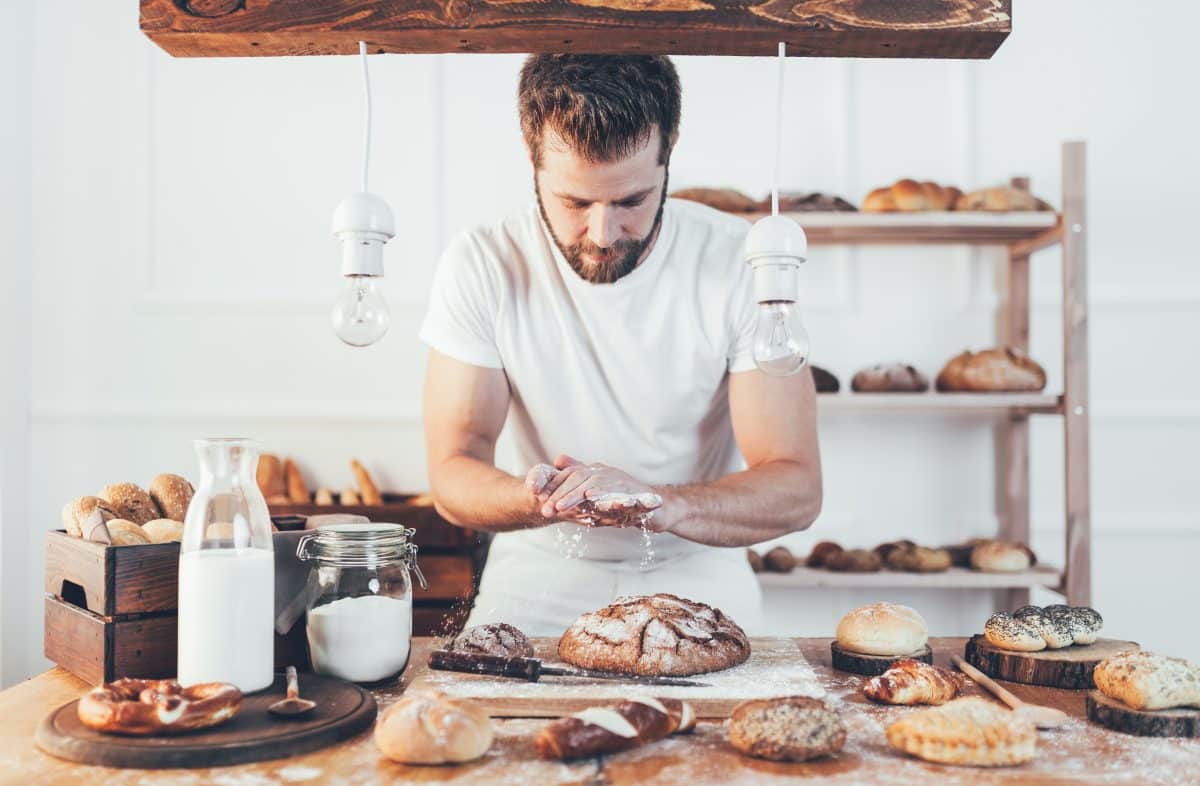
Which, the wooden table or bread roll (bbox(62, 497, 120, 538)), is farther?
bread roll (bbox(62, 497, 120, 538))

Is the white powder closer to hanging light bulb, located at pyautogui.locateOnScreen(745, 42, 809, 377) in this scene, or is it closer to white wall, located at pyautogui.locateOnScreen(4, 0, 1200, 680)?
hanging light bulb, located at pyautogui.locateOnScreen(745, 42, 809, 377)

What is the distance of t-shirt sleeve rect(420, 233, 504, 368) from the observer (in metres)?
2.22

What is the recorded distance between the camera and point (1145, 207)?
3332 mm

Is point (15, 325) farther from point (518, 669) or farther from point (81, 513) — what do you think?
point (518, 669)

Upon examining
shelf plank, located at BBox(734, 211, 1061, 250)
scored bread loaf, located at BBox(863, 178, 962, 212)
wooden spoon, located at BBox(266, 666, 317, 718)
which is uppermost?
scored bread loaf, located at BBox(863, 178, 962, 212)

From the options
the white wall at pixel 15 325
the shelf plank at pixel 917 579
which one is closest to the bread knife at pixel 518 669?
the shelf plank at pixel 917 579

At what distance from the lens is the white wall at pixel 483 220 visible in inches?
A: 131

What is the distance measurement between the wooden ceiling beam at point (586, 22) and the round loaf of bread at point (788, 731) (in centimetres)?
89

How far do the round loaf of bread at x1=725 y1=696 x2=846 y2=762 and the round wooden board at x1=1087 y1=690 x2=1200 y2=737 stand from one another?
344mm

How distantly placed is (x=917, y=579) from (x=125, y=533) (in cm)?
227

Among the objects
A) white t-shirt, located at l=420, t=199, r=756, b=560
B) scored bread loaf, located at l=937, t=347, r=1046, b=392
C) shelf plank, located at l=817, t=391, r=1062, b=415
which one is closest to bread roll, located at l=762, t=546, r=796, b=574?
shelf plank, located at l=817, t=391, r=1062, b=415

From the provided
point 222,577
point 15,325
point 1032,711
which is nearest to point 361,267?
point 222,577

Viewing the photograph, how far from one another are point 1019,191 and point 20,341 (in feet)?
10.6

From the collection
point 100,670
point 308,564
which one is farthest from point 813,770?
point 100,670
